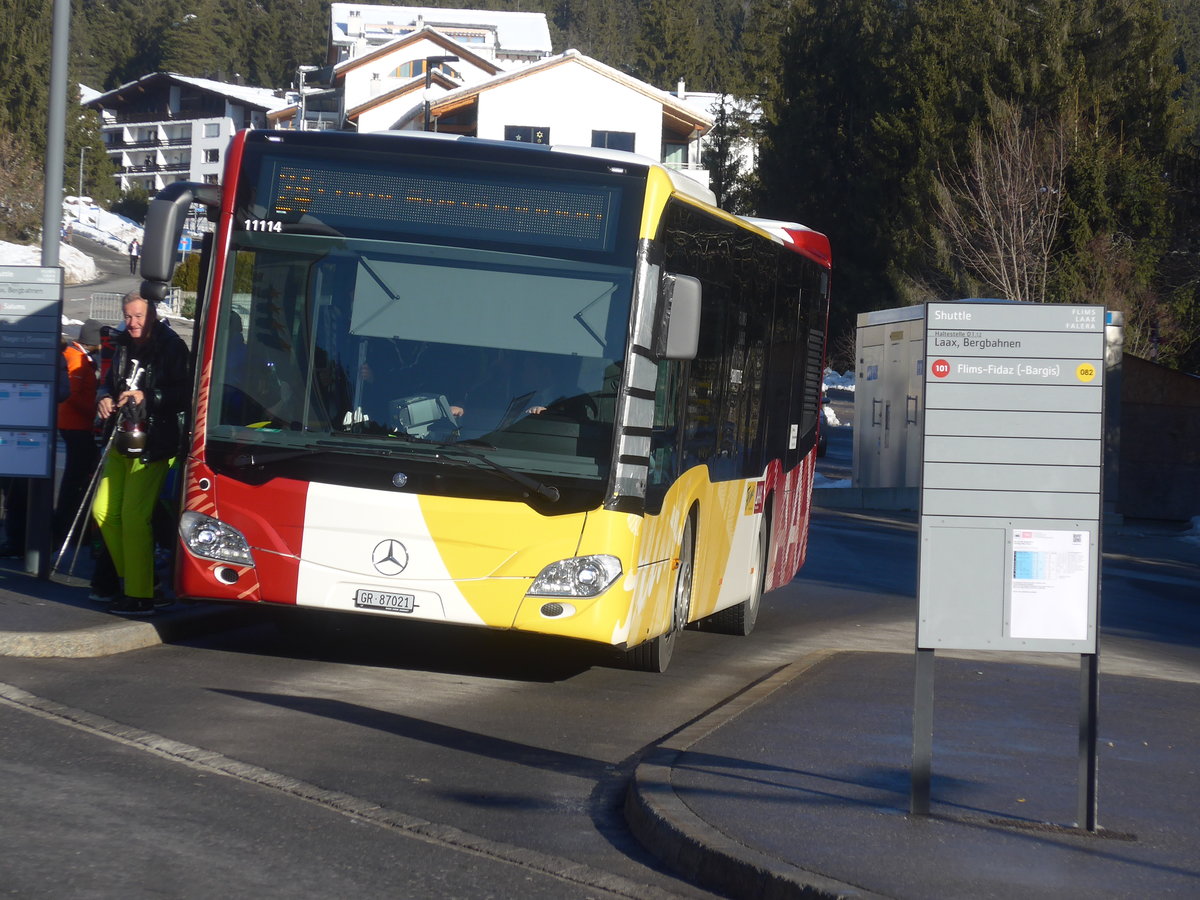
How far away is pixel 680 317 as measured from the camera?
8.58 m

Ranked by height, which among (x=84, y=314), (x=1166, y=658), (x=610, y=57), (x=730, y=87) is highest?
(x=610, y=57)

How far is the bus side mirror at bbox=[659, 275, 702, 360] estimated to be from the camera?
8570 millimetres

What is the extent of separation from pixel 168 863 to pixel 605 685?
14.8 ft

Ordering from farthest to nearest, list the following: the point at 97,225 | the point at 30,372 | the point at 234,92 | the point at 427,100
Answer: the point at 234,92, the point at 97,225, the point at 427,100, the point at 30,372

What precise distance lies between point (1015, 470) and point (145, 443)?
5.58m

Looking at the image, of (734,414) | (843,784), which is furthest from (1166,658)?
(843,784)

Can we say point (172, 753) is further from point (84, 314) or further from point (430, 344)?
point (84, 314)

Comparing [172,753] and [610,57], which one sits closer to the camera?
[172,753]

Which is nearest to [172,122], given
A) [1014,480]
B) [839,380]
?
[839,380]

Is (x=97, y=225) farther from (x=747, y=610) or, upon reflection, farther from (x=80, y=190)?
(x=747, y=610)

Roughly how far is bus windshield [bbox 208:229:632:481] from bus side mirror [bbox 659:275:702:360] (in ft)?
0.77

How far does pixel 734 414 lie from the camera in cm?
1057

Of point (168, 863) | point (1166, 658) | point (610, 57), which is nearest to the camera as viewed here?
point (168, 863)

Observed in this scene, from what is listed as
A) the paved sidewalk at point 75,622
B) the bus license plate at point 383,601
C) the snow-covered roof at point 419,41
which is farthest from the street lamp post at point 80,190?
the bus license plate at point 383,601
